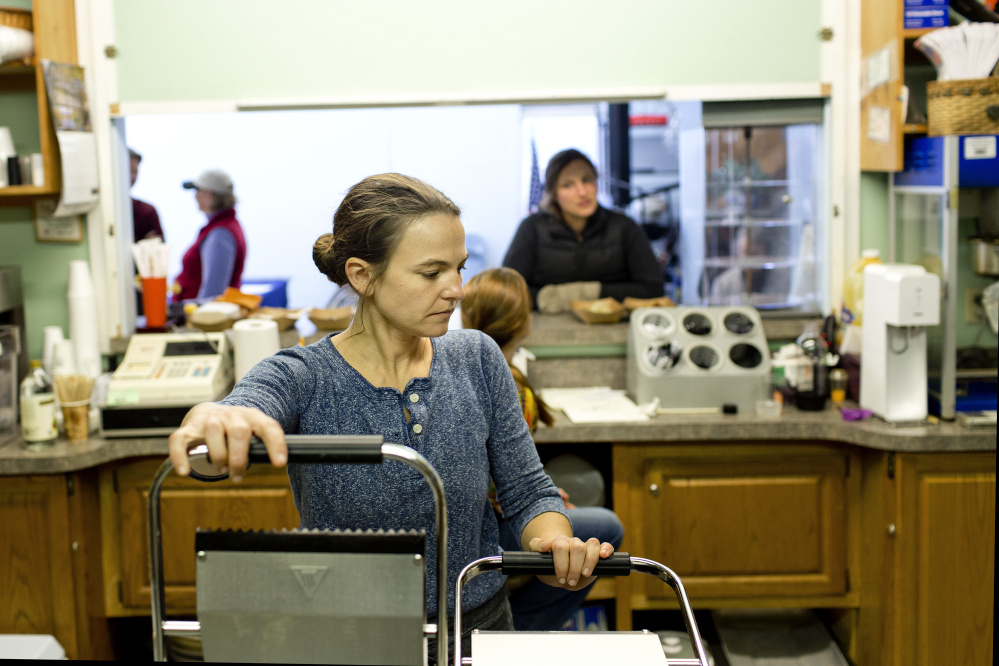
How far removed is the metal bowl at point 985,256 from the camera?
9.52 feet

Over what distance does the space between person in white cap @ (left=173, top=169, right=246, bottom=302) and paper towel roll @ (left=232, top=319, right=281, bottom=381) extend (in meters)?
1.55

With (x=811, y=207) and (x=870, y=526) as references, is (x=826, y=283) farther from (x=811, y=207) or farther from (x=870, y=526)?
(x=870, y=526)

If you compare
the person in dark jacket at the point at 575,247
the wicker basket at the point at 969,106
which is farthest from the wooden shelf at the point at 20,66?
the wicker basket at the point at 969,106

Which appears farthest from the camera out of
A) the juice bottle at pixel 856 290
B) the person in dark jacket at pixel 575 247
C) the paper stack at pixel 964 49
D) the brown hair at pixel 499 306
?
the person in dark jacket at pixel 575 247

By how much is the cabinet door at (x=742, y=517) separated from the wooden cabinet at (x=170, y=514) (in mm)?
1069

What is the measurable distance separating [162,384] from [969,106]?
8.07ft

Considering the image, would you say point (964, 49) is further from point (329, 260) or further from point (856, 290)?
point (329, 260)

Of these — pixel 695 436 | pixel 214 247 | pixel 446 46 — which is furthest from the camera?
pixel 214 247

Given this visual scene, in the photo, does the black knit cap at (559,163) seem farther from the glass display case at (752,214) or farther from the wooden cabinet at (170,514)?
the wooden cabinet at (170,514)

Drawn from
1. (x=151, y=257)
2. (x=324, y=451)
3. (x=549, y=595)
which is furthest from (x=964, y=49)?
(x=151, y=257)

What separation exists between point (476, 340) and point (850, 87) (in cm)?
217

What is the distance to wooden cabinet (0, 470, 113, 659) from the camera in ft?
8.87

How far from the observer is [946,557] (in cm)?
269

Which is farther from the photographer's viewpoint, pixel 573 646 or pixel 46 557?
pixel 46 557
